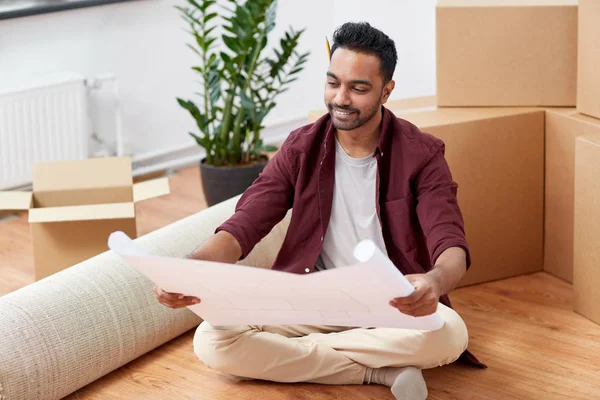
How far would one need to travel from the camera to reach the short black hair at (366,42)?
188 centimetres

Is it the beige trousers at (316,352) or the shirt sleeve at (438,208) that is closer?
the shirt sleeve at (438,208)

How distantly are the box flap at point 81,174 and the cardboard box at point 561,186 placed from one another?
1.20 metres

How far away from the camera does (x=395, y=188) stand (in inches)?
79.0

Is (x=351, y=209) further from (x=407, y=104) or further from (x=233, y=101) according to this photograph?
(x=233, y=101)

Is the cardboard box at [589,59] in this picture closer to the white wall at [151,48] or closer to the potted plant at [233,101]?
the white wall at [151,48]

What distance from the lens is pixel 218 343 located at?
6.66 ft

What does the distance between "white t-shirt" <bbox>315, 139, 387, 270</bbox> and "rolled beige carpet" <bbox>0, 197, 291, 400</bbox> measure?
0.50m

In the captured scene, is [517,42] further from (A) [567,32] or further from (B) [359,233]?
(B) [359,233]

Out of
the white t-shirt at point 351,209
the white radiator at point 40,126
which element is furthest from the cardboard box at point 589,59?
the white radiator at point 40,126

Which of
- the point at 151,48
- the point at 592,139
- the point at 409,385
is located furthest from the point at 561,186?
the point at 151,48

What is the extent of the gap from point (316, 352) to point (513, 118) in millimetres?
934

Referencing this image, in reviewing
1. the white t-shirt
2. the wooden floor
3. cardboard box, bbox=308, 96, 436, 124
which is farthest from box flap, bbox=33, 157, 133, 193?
the white t-shirt

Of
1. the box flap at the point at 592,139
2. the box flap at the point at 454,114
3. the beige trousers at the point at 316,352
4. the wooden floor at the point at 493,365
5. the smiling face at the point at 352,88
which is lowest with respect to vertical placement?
the wooden floor at the point at 493,365

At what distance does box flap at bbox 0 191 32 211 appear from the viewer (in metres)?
2.55
